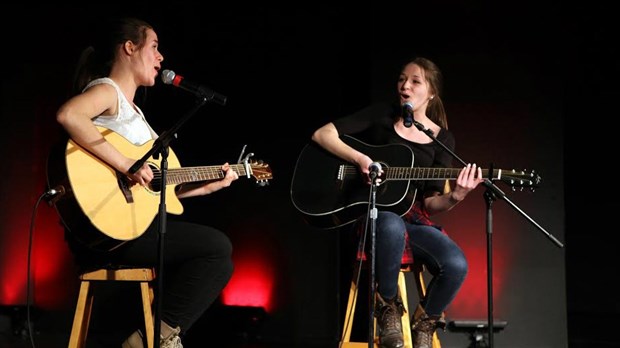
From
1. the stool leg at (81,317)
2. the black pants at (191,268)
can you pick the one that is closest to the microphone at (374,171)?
the black pants at (191,268)

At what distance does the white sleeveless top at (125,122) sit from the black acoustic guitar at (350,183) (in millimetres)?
847

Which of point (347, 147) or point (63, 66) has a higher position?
point (63, 66)

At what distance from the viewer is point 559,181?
4.61 metres

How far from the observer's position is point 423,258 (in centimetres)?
375

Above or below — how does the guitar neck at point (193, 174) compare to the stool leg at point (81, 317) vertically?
above

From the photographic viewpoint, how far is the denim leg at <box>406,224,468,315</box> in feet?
12.0

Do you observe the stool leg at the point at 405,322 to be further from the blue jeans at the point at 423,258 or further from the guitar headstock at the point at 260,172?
the guitar headstock at the point at 260,172

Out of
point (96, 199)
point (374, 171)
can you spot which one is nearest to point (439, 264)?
point (374, 171)

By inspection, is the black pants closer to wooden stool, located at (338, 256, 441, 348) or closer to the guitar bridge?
the guitar bridge

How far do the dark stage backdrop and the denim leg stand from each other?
0.93m

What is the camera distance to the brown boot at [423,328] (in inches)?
142

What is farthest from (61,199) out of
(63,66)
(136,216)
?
(63,66)

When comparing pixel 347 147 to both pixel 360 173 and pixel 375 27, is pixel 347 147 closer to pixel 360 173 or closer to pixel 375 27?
pixel 360 173

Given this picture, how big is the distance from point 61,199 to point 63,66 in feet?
8.37
